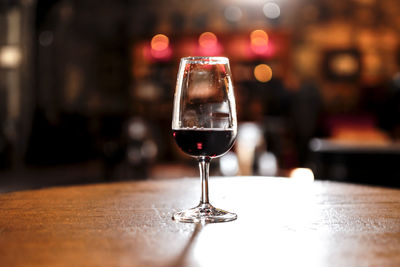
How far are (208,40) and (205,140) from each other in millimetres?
8147

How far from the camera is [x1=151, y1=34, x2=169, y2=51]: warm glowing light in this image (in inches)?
348

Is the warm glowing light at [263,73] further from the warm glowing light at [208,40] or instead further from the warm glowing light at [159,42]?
the warm glowing light at [159,42]

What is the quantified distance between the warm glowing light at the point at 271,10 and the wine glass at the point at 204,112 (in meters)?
8.40

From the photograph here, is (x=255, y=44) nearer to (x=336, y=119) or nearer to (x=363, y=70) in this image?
(x=363, y=70)

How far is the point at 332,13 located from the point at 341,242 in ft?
28.6

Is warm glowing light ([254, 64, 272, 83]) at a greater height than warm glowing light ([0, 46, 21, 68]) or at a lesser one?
lesser

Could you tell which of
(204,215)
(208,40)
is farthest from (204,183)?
(208,40)

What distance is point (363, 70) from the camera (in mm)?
8656

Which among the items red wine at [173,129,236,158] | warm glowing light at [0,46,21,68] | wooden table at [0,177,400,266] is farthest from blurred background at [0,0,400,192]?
red wine at [173,129,236,158]

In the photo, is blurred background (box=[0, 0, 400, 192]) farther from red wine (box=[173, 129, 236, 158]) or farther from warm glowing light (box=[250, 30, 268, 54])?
red wine (box=[173, 129, 236, 158])

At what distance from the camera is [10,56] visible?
6543 millimetres

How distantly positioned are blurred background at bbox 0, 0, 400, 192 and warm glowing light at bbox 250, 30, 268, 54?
16 mm

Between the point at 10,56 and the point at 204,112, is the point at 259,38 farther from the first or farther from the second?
the point at 204,112

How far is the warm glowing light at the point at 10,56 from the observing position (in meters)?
6.45
